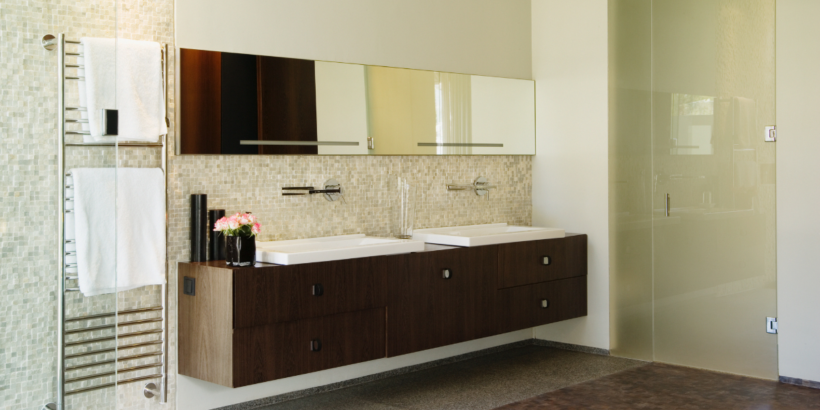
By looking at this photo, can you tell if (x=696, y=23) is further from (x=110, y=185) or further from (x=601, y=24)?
(x=110, y=185)

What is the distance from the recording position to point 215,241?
339 cm

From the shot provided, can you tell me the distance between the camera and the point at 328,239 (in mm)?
3871

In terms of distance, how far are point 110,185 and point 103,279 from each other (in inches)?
9.4

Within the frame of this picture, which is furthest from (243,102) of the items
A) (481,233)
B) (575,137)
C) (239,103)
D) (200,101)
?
(575,137)

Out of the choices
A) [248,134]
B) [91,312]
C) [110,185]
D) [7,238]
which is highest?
[248,134]

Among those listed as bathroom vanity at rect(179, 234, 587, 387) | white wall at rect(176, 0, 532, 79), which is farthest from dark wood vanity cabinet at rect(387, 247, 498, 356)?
white wall at rect(176, 0, 532, 79)

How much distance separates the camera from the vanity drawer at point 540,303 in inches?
167

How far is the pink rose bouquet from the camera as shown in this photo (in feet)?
10.4

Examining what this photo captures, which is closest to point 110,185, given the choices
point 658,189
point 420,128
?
point 420,128

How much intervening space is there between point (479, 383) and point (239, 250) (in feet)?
5.36

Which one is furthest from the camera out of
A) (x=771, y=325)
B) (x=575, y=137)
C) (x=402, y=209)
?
(x=575, y=137)

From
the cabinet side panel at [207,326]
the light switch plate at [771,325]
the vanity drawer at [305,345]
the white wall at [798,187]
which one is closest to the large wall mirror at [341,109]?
the cabinet side panel at [207,326]

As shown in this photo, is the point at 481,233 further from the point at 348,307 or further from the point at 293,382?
the point at 293,382

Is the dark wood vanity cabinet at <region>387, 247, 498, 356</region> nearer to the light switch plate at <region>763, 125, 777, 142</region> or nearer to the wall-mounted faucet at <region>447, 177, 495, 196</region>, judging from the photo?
the wall-mounted faucet at <region>447, 177, 495, 196</region>
